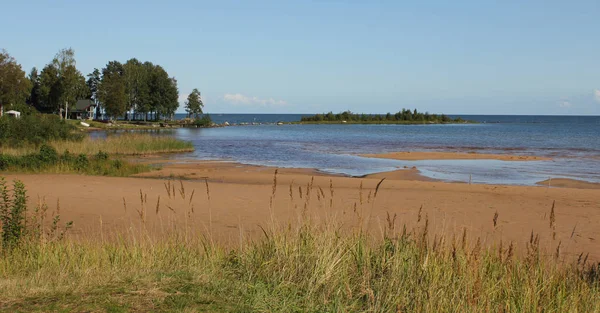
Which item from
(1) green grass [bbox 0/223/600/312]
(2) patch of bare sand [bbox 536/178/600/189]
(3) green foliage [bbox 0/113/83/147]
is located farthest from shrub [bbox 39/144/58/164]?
(2) patch of bare sand [bbox 536/178/600/189]

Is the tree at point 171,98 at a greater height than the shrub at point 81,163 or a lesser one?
greater

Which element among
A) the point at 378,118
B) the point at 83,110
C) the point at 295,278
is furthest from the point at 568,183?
the point at 378,118

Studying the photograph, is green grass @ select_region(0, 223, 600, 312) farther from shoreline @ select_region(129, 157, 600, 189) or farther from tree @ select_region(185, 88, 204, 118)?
tree @ select_region(185, 88, 204, 118)

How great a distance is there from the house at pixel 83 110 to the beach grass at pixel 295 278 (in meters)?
103

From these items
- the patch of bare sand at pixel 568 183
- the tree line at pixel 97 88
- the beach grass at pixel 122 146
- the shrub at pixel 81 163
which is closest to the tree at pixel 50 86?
the tree line at pixel 97 88

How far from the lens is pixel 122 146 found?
38094mm

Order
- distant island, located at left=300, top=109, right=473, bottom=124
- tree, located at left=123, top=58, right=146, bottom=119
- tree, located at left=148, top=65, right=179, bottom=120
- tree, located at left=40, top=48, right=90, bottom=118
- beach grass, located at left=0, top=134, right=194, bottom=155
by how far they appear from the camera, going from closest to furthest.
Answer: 1. beach grass, located at left=0, top=134, right=194, bottom=155
2. tree, located at left=40, top=48, right=90, bottom=118
3. tree, located at left=123, top=58, right=146, bottom=119
4. tree, located at left=148, top=65, right=179, bottom=120
5. distant island, located at left=300, top=109, right=473, bottom=124

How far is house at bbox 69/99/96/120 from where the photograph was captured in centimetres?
10494

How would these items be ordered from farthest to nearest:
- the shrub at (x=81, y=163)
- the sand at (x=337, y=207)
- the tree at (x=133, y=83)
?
1. the tree at (x=133, y=83)
2. the shrub at (x=81, y=163)
3. the sand at (x=337, y=207)

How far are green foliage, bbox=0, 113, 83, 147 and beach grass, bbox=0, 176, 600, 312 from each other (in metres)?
26.1

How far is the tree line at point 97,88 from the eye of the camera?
72.8 m

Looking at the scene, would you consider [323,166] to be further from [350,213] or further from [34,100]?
[34,100]

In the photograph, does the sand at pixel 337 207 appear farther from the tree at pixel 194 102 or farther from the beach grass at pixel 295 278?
the tree at pixel 194 102

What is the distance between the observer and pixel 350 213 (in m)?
13.2
